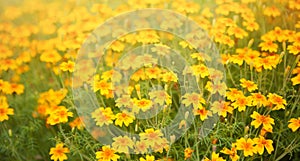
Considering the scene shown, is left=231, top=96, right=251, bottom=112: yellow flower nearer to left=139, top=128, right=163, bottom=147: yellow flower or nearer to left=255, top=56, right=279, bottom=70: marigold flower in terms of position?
left=255, top=56, right=279, bottom=70: marigold flower

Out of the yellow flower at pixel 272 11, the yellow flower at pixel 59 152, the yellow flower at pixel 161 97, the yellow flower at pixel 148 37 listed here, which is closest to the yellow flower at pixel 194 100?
the yellow flower at pixel 161 97

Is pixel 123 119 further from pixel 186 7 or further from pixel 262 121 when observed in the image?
pixel 186 7

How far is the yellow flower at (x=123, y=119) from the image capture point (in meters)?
2.71

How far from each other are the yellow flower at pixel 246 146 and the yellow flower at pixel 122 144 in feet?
1.96

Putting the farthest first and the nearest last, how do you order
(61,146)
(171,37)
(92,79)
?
(171,37) < (92,79) < (61,146)

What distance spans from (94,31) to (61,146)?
115 centimetres

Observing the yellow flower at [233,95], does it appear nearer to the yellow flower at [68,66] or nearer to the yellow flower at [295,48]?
the yellow flower at [295,48]

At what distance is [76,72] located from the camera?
10.5ft

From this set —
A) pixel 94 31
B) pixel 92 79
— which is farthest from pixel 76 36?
pixel 92 79

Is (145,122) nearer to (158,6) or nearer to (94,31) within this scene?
(94,31)

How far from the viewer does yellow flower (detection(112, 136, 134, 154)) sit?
8.72 ft

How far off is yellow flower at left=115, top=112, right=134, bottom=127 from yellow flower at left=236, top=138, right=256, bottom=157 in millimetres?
625

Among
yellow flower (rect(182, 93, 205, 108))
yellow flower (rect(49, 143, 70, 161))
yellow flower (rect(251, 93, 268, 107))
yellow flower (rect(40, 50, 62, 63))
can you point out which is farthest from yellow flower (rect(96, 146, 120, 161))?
yellow flower (rect(40, 50, 62, 63))

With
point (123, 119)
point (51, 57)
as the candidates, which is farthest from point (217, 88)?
point (51, 57)
